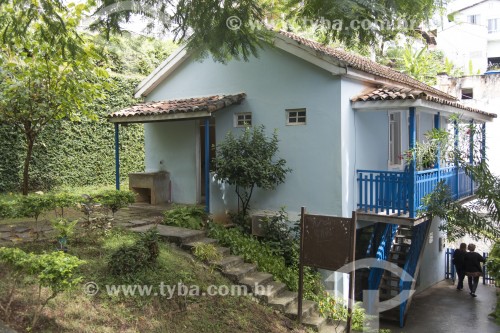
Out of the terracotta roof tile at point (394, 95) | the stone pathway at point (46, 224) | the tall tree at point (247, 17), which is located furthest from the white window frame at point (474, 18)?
the stone pathway at point (46, 224)

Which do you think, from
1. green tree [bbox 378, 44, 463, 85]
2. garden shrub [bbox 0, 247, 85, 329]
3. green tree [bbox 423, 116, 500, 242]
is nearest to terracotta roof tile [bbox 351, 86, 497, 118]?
green tree [bbox 423, 116, 500, 242]

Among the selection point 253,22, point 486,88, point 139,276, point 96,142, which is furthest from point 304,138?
point 486,88

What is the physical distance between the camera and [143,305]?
5965 mm

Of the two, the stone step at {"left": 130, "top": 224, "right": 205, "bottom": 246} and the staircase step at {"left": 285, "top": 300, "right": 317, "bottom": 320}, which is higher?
the stone step at {"left": 130, "top": 224, "right": 205, "bottom": 246}

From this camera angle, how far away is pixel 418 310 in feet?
39.8

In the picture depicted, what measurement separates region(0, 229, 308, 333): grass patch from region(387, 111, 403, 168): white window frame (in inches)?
249

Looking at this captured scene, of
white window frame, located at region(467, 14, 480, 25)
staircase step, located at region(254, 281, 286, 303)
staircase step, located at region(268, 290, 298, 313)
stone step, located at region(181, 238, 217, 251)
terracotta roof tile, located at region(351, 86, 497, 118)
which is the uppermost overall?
white window frame, located at region(467, 14, 480, 25)

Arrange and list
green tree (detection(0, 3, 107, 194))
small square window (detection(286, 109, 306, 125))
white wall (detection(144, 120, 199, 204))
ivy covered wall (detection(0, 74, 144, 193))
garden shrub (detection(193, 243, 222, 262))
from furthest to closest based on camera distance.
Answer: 1. ivy covered wall (detection(0, 74, 144, 193))
2. white wall (detection(144, 120, 199, 204))
3. small square window (detection(286, 109, 306, 125))
4. green tree (detection(0, 3, 107, 194))
5. garden shrub (detection(193, 243, 222, 262))

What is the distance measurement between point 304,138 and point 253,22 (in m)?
3.69

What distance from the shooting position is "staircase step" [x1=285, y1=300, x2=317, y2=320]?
24.3ft

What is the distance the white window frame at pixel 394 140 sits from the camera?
11.7 meters

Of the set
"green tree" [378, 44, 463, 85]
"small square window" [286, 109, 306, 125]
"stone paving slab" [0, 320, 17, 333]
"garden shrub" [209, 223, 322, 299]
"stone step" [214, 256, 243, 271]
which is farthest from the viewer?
"green tree" [378, 44, 463, 85]

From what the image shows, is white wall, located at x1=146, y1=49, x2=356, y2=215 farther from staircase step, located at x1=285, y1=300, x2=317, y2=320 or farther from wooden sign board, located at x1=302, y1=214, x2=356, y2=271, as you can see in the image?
wooden sign board, located at x1=302, y1=214, x2=356, y2=271

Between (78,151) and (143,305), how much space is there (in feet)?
34.8
